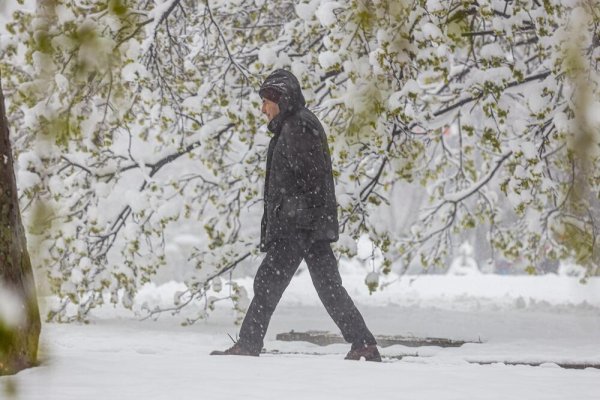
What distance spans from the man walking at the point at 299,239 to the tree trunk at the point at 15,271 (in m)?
1.62

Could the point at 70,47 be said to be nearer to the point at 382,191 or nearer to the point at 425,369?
the point at 425,369

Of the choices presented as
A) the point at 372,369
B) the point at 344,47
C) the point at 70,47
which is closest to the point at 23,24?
the point at 344,47

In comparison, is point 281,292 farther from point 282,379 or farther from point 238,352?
point 282,379

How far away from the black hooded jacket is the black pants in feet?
0.38

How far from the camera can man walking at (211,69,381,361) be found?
5.79 m

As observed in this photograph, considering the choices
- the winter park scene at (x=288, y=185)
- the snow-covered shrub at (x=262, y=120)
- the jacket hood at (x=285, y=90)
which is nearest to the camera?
the winter park scene at (x=288, y=185)

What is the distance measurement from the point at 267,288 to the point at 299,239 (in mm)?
390

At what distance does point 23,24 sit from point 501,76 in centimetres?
469

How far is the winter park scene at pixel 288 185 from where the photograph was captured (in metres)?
4.16

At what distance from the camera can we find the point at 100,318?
12.3 metres

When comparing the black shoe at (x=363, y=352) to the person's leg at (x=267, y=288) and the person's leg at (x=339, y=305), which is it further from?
the person's leg at (x=267, y=288)

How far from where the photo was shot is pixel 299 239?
5801 mm

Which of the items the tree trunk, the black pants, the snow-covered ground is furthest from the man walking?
the tree trunk

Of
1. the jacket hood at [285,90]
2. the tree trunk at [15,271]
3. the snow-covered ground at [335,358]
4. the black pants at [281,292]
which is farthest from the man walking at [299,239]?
the tree trunk at [15,271]
